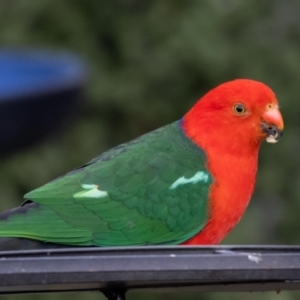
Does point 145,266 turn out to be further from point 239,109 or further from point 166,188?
point 239,109

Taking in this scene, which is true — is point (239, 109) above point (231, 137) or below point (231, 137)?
above

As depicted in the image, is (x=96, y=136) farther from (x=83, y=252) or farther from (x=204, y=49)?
(x=83, y=252)

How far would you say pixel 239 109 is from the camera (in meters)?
3.92

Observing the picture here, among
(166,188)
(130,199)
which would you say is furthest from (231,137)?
(130,199)

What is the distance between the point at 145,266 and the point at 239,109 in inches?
71.8

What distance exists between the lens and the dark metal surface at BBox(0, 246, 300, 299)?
220 centimetres

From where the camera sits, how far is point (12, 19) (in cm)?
725

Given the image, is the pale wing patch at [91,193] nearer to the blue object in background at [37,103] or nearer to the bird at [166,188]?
the bird at [166,188]

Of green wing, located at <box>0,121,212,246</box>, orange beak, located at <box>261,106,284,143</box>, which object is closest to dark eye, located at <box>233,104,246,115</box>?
orange beak, located at <box>261,106,284,143</box>

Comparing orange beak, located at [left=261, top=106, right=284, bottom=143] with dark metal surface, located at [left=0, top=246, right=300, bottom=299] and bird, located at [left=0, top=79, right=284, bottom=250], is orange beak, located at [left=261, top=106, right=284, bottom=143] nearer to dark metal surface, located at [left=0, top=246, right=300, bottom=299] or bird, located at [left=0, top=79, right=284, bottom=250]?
bird, located at [left=0, top=79, right=284, bottom=250]

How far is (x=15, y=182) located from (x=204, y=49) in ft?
5.54

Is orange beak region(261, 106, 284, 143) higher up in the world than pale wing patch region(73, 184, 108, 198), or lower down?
higher up

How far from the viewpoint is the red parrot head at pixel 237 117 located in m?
3.82

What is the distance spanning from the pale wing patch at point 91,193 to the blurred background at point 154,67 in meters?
3.35
